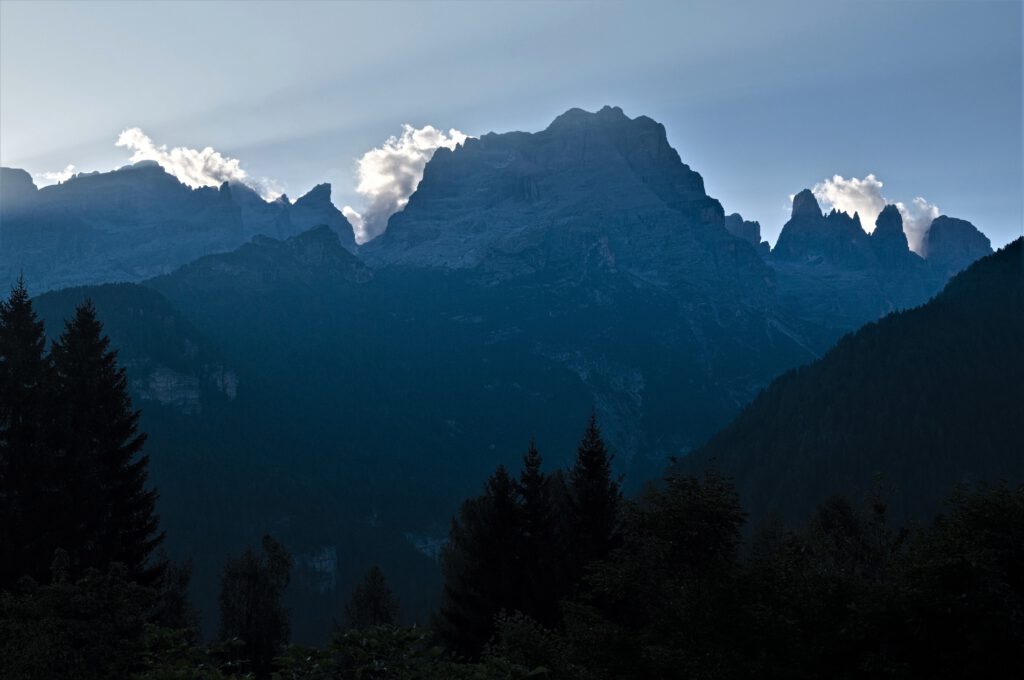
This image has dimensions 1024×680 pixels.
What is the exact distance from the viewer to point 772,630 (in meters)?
23.3

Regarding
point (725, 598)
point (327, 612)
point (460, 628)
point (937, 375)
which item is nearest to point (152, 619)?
point (460, 628)

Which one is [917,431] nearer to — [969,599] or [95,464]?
[95,464]

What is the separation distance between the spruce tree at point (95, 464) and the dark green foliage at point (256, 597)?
26.1 m

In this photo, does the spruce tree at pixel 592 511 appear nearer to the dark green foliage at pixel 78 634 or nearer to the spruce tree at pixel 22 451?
the spruce tree at pixel 22 451

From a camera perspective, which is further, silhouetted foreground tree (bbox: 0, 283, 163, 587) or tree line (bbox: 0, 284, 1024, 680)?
silhouetted foreground tree (bbox: 0, 283, 163, 587)

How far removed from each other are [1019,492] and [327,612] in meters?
181

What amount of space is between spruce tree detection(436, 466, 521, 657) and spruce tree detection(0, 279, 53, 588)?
20.5 metres

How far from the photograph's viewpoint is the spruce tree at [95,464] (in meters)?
39.9

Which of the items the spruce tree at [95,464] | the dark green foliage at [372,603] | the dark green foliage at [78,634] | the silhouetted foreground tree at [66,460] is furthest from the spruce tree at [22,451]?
the dark green foliage at [372,603]

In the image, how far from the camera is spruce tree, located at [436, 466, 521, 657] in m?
46.8

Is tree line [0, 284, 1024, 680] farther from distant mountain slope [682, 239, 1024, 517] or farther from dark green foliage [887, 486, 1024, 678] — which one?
distant mountain slope [682, 239, 1024, 517]

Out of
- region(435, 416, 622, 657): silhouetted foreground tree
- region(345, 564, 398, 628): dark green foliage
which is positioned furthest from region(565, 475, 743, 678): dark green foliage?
region(345, 564, 398, 628): dark green foliage

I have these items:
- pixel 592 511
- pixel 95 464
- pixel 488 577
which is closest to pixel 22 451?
pixel 95 464

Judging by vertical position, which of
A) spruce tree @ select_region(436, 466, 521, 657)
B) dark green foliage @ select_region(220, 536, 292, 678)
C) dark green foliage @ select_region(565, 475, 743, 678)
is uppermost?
dark green foliage @ select_region(565, 475, 743, 678)
